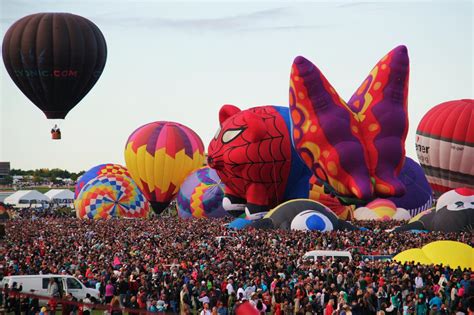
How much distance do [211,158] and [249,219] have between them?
2695 mm

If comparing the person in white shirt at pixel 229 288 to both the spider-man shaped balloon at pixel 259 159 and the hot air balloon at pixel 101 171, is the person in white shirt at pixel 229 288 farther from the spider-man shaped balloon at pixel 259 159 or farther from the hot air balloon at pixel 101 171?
the hot air balloon at pixel 101 171

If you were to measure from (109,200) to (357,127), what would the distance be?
1891cm

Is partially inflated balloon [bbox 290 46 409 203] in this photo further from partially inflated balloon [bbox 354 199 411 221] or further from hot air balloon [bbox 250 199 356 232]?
partially inflated balloon [bbox 354 199 411 221]

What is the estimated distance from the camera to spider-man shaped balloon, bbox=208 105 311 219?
33.7 m

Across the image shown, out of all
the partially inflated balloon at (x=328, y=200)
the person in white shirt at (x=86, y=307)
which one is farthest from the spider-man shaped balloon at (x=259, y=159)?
the person in white shirt at (x=86, y=307)

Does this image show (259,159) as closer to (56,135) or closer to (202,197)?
(202,197)

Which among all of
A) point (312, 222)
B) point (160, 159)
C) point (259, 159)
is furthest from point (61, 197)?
point (312, 222)

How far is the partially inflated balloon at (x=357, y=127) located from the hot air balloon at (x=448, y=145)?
294 inches

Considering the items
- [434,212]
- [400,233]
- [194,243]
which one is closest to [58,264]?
[194,243]

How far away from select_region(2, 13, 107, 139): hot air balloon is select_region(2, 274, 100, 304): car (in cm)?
2094

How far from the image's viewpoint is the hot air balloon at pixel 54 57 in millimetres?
37062

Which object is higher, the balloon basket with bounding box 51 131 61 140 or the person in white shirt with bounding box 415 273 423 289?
the balloon basket with bounding box 51 131 61 140

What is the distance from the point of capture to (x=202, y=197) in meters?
42.4

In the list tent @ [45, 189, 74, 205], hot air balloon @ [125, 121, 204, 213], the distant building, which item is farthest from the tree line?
hot air balloon @ [125, 121, 204, 213]
